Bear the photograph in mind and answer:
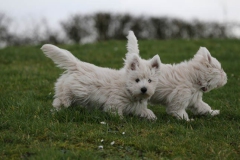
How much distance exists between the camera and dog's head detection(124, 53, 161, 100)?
619cm

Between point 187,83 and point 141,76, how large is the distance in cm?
98

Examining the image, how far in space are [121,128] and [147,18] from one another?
2268cm

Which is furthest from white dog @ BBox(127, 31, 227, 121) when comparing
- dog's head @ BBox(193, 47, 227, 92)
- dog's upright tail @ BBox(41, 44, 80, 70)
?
dog's upright tail @ BBox(41, 44, 80, 70)

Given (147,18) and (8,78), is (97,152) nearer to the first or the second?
(8,78)

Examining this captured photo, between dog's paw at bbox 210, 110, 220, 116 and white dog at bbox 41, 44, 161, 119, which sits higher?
white dog at bbox 41, 44, 161, 119

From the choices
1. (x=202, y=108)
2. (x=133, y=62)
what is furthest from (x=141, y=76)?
(x=202, y=108)

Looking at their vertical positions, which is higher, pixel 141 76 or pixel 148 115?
pixel 141 76

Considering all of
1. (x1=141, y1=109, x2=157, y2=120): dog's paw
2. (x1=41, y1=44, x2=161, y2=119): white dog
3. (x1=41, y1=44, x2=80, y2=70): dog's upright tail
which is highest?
(x1=41, y1=44, x2=80, y2=70): dog's upright tail

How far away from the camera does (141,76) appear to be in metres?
6.29

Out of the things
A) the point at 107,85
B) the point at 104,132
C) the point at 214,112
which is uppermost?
the point at 107,85

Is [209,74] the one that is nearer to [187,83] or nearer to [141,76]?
[187,83]

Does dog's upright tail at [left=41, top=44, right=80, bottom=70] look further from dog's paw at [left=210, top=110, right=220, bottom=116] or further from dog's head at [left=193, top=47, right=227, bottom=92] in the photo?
dog's paw at [left=210, top=110, right=220, bottom=116]

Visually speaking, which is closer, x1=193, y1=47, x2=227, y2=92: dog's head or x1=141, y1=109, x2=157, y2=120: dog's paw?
x1=141, y1=109, x2=157, y2=120: dog's paw

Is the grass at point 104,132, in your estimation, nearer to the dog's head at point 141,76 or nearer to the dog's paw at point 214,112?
the dog's paw at point 214,112
